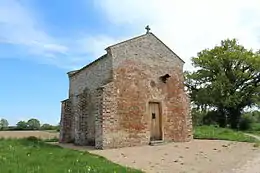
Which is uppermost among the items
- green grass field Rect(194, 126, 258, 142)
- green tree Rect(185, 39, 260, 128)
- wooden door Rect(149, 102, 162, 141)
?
green tree Rect(185, 39, 260, 128)

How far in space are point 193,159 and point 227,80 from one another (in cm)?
3127

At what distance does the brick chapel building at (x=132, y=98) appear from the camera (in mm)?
19078

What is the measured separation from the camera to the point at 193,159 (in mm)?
14453

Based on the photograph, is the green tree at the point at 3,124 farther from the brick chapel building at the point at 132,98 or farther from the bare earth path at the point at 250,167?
the bare earth path at the point at 250,167

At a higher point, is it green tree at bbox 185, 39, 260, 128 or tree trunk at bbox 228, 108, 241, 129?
green tree at bbox 185, 39, 260, 128

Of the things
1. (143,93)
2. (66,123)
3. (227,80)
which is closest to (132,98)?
(143,93)

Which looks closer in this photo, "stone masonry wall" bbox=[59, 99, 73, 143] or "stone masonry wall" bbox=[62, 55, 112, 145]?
"stone masonry wall" bbox=[62, 55, 112, 145]

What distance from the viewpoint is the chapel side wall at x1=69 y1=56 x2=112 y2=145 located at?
2062 cm

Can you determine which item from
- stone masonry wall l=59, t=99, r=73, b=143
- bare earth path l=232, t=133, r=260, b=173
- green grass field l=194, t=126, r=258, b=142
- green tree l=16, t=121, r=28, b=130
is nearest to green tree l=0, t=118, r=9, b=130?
green tree l=16, t=121, r=28, b=130

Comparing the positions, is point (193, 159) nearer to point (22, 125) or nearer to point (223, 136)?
point (223, 136)

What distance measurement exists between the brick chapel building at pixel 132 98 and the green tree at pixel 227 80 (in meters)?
22.7

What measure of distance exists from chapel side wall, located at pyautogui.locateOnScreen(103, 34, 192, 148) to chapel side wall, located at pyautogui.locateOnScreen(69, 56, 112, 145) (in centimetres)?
119

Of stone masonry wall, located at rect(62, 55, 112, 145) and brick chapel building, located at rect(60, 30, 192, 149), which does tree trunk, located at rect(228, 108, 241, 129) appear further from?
stone masonry wall, located at rect(62, 55, 112, 145)

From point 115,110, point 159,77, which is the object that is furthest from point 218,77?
point 115,110
